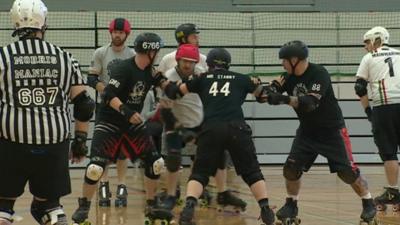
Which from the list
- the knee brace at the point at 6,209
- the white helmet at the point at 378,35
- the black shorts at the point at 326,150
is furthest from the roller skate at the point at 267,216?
the white helmet at the point at 378,35

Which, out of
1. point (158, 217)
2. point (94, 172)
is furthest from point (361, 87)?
point (94, 172)

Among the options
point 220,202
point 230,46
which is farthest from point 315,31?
point 220,202

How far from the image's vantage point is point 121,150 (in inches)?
288

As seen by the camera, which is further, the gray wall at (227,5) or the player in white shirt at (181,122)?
the gray wall at (227,5)

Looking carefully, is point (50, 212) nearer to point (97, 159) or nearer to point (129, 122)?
point (97, 159)

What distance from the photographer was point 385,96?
8.39m

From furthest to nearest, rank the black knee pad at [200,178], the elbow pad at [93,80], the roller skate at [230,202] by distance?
1. the elbow pad at [93,80]
2. the roller skate at [230,202]
3. the black knee pad at [200,178]

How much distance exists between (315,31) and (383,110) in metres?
8.18

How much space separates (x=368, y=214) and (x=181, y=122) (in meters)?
2.28

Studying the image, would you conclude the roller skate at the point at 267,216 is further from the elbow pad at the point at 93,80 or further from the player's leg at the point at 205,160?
the elbow pad at the point at 93,80

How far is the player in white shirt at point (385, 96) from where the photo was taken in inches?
329

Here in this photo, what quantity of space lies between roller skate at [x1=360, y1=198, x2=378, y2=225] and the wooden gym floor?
7.3 inches

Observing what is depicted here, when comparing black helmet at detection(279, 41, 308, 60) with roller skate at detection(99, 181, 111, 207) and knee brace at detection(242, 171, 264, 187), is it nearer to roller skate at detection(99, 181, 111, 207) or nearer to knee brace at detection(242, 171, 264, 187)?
knee brace at detection(242, 171, 264, 187)

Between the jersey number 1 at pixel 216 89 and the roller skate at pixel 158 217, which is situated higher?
the jersey number 1 at pixel 216 89
